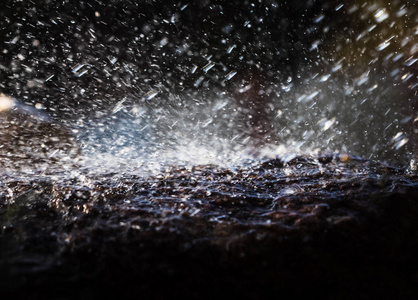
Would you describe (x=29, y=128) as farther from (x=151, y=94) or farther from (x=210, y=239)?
(x=210, y=239)

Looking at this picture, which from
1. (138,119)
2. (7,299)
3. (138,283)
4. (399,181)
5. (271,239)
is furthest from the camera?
(138,119)

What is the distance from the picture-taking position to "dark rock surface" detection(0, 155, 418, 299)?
2.59 ft

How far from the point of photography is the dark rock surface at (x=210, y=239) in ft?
2.59

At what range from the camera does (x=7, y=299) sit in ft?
2.24

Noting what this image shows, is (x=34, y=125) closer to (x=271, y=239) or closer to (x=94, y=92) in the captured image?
(x=94, y=92)

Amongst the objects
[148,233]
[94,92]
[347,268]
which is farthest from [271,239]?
[94,92]

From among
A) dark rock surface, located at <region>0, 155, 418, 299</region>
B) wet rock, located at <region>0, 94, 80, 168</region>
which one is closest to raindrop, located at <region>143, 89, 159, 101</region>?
wet rock, located at <region>0, 94, 80, 168</region>

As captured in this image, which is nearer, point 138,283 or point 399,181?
point 138,283

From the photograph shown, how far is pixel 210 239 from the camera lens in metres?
1.03

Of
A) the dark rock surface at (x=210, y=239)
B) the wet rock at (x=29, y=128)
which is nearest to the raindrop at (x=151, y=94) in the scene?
the wet rock at (x=29, y=128)

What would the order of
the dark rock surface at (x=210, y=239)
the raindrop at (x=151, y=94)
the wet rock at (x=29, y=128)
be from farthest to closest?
the raindrop at (x=151, y=94) < the wet rock at (x=29, y=128) < the dark rock surface at (x=210, y=239)

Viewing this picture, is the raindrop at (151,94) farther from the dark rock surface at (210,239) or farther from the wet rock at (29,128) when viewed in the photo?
the dark rock surface at (210,239)

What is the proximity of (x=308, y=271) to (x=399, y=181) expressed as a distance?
1.16 m

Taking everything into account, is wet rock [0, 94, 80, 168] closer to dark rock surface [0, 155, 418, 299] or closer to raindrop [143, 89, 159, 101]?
raindrop [143, 89, 159, 101]
